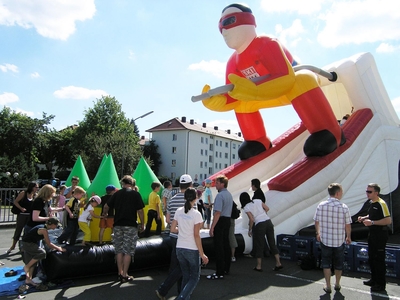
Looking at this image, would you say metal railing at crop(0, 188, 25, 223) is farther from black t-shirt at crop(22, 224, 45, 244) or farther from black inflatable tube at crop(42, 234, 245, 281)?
black t-shirt at crop(22, 224, 45, 244)

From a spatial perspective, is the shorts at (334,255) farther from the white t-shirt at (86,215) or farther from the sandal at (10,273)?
the sandal at (10,273)

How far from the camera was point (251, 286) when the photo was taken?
505 cm

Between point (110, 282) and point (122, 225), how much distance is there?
836mm

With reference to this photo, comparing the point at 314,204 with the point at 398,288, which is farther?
the point at 314,204

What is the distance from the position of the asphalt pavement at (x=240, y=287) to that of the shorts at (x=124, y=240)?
452 millimetres

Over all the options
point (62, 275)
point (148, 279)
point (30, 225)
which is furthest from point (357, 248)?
point (30, 225)

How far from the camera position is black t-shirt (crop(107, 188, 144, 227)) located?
526 cm

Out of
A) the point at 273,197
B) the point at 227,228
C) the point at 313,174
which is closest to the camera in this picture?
the point at 227,228

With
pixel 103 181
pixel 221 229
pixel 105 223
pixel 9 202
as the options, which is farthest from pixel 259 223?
pixel 9 202

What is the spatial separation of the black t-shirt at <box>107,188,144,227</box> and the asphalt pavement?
88cm

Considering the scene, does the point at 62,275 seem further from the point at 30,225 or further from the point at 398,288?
the point at 398,288

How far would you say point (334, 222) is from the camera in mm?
4758

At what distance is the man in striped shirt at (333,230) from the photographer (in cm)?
475

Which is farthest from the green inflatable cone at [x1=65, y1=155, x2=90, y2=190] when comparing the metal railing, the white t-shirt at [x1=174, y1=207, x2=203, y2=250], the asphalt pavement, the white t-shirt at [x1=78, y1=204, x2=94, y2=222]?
the white t-shirt at [x1=174, y1=207, x2=203, y2=250]
